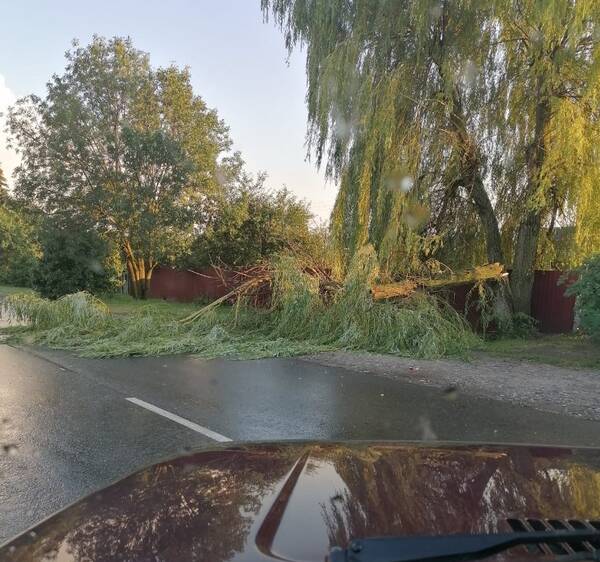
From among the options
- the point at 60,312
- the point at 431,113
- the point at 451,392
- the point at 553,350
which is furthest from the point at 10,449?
the point at 431,113

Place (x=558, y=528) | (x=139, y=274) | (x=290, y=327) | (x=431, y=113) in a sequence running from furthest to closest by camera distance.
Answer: (x=139, y=274)
(x=431, y=113)
(x=290, y=327)
(x=558, y=528)

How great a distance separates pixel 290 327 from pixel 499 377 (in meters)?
5.10

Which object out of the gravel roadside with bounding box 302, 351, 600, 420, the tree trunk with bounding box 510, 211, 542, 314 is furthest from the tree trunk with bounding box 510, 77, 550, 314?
the gravel roadside with bounding box 302, 351, 600, 420

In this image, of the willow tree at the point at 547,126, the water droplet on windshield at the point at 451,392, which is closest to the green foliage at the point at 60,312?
the water droplet on windshield at the point at 451,392

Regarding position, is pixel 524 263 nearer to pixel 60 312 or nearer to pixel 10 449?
pixel 60 312

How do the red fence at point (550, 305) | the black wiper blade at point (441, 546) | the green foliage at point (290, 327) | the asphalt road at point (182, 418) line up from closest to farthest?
the black wiper blade at point (441, 546), the asphalt road at point (182, 418), the green foliage at point (290, 327), the red fence at point (550, 305)

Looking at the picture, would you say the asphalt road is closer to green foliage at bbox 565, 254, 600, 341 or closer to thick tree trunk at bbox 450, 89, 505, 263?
green foliage at bbox 565, 254, 600, 341

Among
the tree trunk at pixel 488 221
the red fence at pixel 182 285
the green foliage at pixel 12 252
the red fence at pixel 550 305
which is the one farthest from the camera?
the green foliage at pixel 12 252

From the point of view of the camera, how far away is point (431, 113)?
14.1 m

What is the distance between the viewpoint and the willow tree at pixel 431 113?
43.7 ft

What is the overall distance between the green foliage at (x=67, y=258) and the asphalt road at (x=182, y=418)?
60.2ft

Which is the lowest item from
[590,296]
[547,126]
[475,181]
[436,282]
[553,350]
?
[553,350]

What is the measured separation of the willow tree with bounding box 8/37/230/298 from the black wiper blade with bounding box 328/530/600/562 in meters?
25.3

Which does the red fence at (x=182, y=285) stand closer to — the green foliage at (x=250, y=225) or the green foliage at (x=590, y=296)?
the green foliage at (x=250, y=225)
